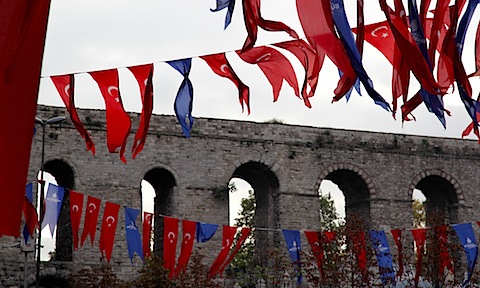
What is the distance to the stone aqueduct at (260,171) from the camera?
2433 centimetres

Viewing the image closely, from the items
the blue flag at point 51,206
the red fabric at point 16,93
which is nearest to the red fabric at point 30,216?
the blue flag at point 51,206

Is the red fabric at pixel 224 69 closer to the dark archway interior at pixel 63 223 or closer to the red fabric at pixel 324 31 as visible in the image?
the red fabric at pixel 324 31

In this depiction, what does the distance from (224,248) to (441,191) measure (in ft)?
33.9

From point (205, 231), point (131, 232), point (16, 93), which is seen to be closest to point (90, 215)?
point (131, 232)

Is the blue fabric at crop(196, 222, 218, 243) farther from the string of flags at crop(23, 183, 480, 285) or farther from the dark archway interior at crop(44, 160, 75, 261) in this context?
the dark archway interior at crop(44, 160, 75, 261)

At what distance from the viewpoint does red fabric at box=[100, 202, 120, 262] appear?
21172 millimetres

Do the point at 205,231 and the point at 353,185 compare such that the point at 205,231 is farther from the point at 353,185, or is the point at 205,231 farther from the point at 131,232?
the point at 353,185

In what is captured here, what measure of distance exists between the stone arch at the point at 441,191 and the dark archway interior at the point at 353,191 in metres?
1.58

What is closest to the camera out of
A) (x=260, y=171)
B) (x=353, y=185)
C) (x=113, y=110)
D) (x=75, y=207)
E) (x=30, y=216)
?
(x=113, y=110)

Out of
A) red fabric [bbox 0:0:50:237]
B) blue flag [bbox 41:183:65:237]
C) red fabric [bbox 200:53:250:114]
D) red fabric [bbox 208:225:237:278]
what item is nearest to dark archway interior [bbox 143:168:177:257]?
red fabric [bbox 208:225:237:278]

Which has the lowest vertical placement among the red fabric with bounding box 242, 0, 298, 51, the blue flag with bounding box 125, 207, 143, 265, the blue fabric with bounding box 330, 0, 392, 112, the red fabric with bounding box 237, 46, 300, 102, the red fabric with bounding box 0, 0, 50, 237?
the red fabric with bounding box 0, 0, 50, 237

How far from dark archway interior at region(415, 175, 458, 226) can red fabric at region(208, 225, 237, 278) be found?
8.57m

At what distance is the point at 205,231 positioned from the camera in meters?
22.6

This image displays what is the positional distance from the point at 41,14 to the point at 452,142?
25.8 meters
